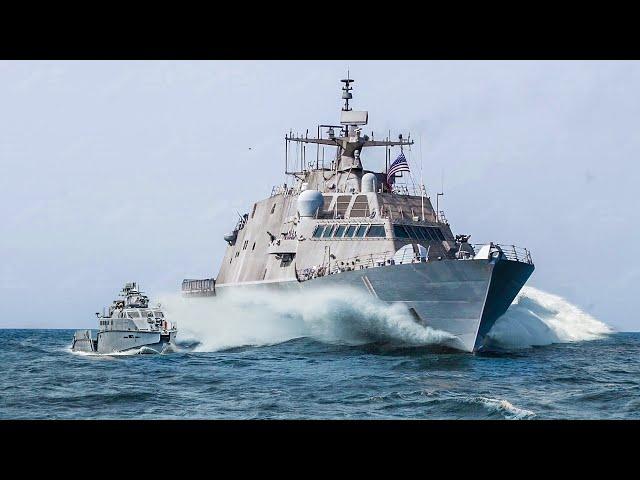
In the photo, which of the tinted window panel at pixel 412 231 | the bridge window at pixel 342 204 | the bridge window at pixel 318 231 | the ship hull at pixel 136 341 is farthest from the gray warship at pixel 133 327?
the tinted window panel at pixel 412 231

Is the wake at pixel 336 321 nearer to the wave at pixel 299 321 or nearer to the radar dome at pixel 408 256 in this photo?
the wave at pixel 299 321

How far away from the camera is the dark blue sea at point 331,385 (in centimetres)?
2089

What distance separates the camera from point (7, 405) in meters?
23.8

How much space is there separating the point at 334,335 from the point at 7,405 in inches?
593

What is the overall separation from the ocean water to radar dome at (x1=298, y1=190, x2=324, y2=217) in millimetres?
3964

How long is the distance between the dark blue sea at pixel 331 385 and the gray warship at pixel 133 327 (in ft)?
3.08

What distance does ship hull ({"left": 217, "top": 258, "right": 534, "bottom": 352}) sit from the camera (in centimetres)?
3023

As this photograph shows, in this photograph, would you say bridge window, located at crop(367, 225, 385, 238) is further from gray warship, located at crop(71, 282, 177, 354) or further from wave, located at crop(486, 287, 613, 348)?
gray warship, located at crop(71, 282, 177, 354)

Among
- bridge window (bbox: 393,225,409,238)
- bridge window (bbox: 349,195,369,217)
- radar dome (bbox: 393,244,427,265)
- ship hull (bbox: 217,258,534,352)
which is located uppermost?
bridge window (bbox: 349,195,369,217)

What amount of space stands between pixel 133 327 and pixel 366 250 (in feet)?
32.6

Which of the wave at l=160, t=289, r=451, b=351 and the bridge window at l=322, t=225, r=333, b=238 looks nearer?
the wave at l=160, t=289, r=451, b=351

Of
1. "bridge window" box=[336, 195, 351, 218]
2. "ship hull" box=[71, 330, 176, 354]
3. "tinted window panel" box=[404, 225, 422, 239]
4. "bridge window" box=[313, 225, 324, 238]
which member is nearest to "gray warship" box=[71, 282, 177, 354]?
"ship hull" box=[71, 330, 176, 354]
